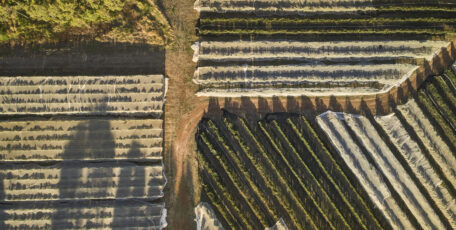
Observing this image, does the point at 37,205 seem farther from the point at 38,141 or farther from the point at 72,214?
the point at 38,141

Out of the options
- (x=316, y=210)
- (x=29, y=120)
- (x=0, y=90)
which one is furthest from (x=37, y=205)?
(x=316, y=210)

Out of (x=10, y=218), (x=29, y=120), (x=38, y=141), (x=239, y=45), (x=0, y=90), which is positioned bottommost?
(x=10, y=218)

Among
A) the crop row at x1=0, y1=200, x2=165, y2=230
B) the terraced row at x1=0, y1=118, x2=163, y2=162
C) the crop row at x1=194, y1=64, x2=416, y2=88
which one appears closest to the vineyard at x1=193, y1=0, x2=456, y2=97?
the crop row at x1=194, y1=64, x2=416, y2=88

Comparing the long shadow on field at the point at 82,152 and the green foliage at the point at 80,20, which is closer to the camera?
the green foliage at the point at 80,20

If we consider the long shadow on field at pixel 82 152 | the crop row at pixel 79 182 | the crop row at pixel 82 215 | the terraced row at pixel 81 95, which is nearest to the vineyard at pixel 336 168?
the crop row at pixel 79 182

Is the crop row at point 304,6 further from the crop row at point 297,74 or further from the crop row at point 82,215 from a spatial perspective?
the crop row at point 82,215

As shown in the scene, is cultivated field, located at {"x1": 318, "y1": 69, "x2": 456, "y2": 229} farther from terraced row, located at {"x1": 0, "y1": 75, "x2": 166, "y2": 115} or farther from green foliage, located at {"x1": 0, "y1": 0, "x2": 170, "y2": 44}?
green foliage, located at {"x1": 0, "y1": 0, "x2": 170, "y2": 44}

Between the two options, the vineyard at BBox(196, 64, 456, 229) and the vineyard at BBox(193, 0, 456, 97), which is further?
the vineyard at BBox(193, 0, 456, 97)
